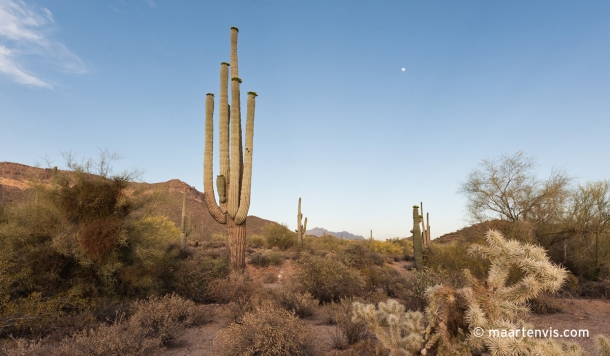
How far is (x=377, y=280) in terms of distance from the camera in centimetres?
1149

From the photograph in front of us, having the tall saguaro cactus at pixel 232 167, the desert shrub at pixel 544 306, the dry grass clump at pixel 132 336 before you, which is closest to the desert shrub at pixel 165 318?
the dry grass clump at pixel 132 336

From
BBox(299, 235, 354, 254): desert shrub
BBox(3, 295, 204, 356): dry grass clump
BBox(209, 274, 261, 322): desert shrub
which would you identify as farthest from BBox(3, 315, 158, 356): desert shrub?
BBox(299, 235, 354, 254): desert shrub

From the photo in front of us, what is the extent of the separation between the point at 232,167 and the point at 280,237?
1435 centimetres

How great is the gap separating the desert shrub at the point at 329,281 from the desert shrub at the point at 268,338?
3990 mm

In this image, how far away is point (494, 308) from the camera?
10.5ft

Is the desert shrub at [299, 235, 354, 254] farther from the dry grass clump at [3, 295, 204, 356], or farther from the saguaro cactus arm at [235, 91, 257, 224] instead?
the dry grass clump at [3, 295, 204, 356]

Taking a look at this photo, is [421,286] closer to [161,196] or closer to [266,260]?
[161,196]

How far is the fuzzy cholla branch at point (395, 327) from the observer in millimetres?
3760

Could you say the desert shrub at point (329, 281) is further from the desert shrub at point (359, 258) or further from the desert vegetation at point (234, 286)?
the desert shrub at point (359, 258)

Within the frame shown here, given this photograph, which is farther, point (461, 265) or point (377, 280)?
point (377, 280)

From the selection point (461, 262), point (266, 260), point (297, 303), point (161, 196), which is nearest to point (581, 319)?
point (461, 262)

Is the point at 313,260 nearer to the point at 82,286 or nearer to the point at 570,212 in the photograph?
the point at 82,286

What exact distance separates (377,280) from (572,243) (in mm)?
7710

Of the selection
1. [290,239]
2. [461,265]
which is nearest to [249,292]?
[461,265]
